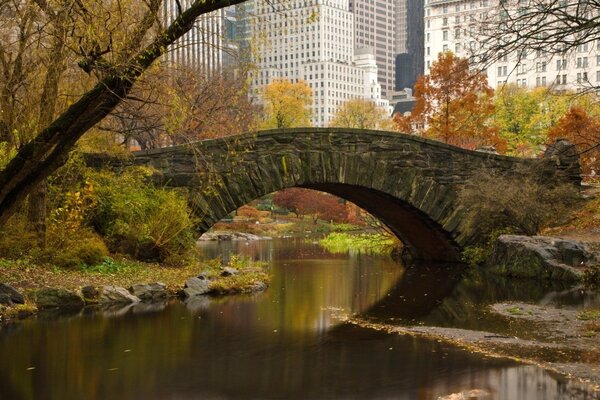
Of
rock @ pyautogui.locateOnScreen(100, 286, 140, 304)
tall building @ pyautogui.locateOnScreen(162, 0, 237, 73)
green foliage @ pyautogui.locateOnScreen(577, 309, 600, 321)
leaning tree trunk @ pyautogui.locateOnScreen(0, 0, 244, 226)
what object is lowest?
green foliage @ pyautogui.locateOnScreen(577, 309, 600, 321)

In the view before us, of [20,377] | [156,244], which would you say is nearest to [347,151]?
[156,244]

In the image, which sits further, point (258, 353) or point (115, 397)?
point (258, 353)

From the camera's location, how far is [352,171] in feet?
61.4

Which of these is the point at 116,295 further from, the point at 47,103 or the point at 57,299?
the point at 47,103

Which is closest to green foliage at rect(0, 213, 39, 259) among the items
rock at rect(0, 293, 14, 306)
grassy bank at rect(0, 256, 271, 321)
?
grassy bank at rect(0, 256, 271, 321)

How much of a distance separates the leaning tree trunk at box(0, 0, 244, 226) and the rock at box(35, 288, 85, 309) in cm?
223

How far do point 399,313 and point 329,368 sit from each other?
4.37 m

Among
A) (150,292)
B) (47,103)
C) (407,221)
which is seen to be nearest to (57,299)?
(150,292)

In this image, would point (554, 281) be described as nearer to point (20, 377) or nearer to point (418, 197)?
point (418, 197)

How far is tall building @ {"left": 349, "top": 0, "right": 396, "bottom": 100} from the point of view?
17788cm

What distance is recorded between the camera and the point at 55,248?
14.7 m

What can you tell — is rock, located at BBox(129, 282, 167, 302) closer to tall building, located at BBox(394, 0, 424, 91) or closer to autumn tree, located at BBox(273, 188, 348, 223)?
autumn tree, located at BBox(273, 188, 348, 223)

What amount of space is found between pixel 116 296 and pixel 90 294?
48 centimetres

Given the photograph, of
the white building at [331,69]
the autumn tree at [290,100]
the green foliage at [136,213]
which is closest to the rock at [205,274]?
the green foliage at [136,213]
